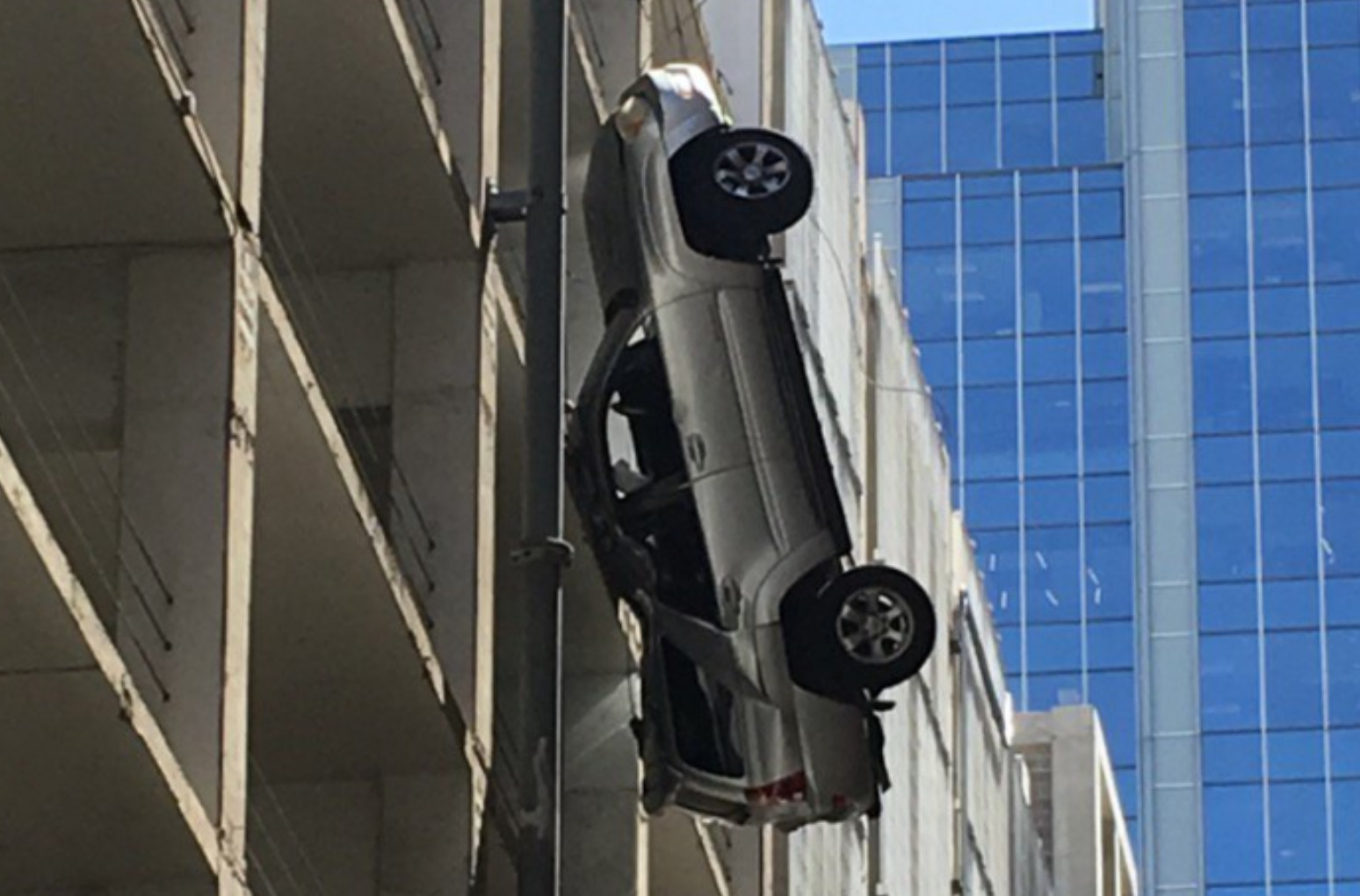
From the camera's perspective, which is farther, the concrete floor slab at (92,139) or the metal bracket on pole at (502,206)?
the metal bracket on pole at (502,206)

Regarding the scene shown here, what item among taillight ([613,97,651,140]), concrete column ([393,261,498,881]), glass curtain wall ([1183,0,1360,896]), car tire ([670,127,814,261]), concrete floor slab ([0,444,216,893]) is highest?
glass curtain wall ([1183,0,1360,896])

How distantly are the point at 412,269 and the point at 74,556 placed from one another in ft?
13.1

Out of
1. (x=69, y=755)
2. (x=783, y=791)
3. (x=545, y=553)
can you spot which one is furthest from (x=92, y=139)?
(x=783, y=791)

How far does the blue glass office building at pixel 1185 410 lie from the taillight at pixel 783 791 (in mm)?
105685

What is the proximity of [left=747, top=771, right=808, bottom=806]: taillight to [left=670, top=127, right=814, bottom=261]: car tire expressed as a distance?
9.08 feet

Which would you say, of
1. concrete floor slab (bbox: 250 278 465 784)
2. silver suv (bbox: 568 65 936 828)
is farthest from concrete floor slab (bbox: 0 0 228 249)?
silver suv (bbox: 568 65 936 828)

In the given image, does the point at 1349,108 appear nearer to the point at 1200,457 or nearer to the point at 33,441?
the point at 1200,457

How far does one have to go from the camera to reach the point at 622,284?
2453cm

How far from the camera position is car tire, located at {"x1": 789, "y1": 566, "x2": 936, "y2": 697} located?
2281cm

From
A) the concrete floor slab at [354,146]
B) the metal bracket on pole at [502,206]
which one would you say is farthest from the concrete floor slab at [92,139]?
the metal bracket on pole at [502,206]

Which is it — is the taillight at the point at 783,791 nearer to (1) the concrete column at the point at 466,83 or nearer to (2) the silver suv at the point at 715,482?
(2) the silver suv at the point at 715,482

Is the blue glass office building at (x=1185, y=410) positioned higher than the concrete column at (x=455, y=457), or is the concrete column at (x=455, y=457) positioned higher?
the blue glass office building at (x=1185, y=410)

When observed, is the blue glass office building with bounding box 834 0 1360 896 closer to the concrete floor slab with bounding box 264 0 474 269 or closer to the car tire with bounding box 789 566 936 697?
the concrete floor slab with bounding box 264 0 474 269

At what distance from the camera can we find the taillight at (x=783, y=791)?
80.6ft
